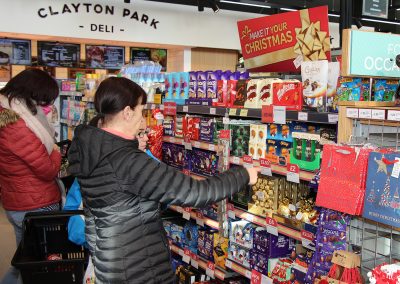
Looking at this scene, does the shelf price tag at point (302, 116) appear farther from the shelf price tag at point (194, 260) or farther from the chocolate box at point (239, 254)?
the shelf price tag at point (194, 260)

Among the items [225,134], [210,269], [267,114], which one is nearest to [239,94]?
[225,134]

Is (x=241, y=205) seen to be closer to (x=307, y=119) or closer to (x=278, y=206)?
(x=278, y=206)

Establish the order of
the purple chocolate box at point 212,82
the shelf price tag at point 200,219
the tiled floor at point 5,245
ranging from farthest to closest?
the tiled floor at point 5,245
the shelf price tag at point 200,219
the purple chocolate box at point 212,82

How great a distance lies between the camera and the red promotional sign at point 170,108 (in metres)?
4.19

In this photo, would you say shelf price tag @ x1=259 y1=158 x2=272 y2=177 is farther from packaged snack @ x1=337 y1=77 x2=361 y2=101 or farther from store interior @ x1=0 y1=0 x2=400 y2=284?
packaged snack @ x1=337 y1=77 x2=361 y2=101

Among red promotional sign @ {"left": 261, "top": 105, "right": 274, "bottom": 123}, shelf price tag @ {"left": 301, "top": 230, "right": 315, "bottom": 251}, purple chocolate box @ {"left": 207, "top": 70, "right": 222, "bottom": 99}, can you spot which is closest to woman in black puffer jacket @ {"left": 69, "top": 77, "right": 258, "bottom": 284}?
shelf price tag @ {"left": 301, "top": 230, "right": 315, "bottom": 251}

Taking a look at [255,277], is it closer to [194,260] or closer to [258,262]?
[258,262]

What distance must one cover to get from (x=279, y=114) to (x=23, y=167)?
5.98 ft

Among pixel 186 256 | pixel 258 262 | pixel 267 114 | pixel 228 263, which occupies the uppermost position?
pixel 267 114

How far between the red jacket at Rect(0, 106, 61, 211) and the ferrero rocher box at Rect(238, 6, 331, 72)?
158cm

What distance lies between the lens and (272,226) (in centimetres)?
303

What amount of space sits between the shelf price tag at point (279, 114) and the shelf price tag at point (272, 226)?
0.61 metres

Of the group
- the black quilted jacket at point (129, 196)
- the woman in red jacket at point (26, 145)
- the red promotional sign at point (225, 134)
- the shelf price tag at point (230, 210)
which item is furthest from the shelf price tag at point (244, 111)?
the woman in red jacket at point (26, 145)

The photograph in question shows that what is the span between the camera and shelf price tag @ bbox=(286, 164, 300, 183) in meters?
2.77
